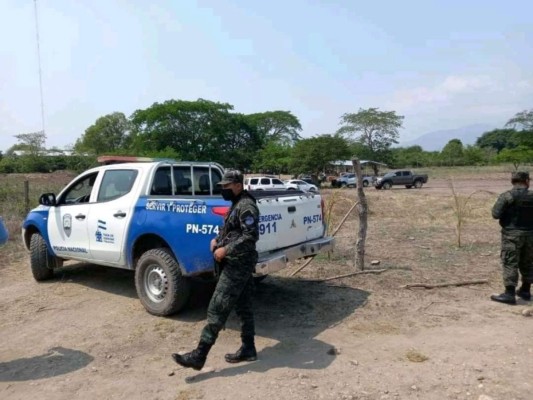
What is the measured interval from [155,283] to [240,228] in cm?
181

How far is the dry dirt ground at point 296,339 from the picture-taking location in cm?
374

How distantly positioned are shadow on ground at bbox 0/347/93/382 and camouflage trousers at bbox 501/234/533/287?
4800 millimetres

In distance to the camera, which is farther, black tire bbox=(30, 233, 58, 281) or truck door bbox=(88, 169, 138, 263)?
black tire bbox=(30, 233, 58, 281)

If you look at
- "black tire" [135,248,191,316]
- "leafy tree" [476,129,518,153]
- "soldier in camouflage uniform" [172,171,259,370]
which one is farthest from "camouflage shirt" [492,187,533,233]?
"leafy tree" [476,129,518,153]

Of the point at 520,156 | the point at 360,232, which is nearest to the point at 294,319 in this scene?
the point at 360,232

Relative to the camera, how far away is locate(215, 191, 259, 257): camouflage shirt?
404 centimetres

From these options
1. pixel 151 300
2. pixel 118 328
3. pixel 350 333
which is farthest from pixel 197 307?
pixel 350 333

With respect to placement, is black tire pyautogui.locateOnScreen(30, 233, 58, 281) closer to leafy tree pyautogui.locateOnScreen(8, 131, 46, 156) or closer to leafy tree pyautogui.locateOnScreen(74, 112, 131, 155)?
leafy tree pyautogui.locateOnScreen(8, 131, 46, 156)

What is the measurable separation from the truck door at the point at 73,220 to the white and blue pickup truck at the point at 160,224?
1 centimetres

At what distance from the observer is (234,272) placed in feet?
13.4

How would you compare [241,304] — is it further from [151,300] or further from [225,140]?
[225,140]

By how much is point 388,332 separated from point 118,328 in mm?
2902

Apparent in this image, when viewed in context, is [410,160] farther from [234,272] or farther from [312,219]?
[234,272]

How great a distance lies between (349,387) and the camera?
3691 millimetres
